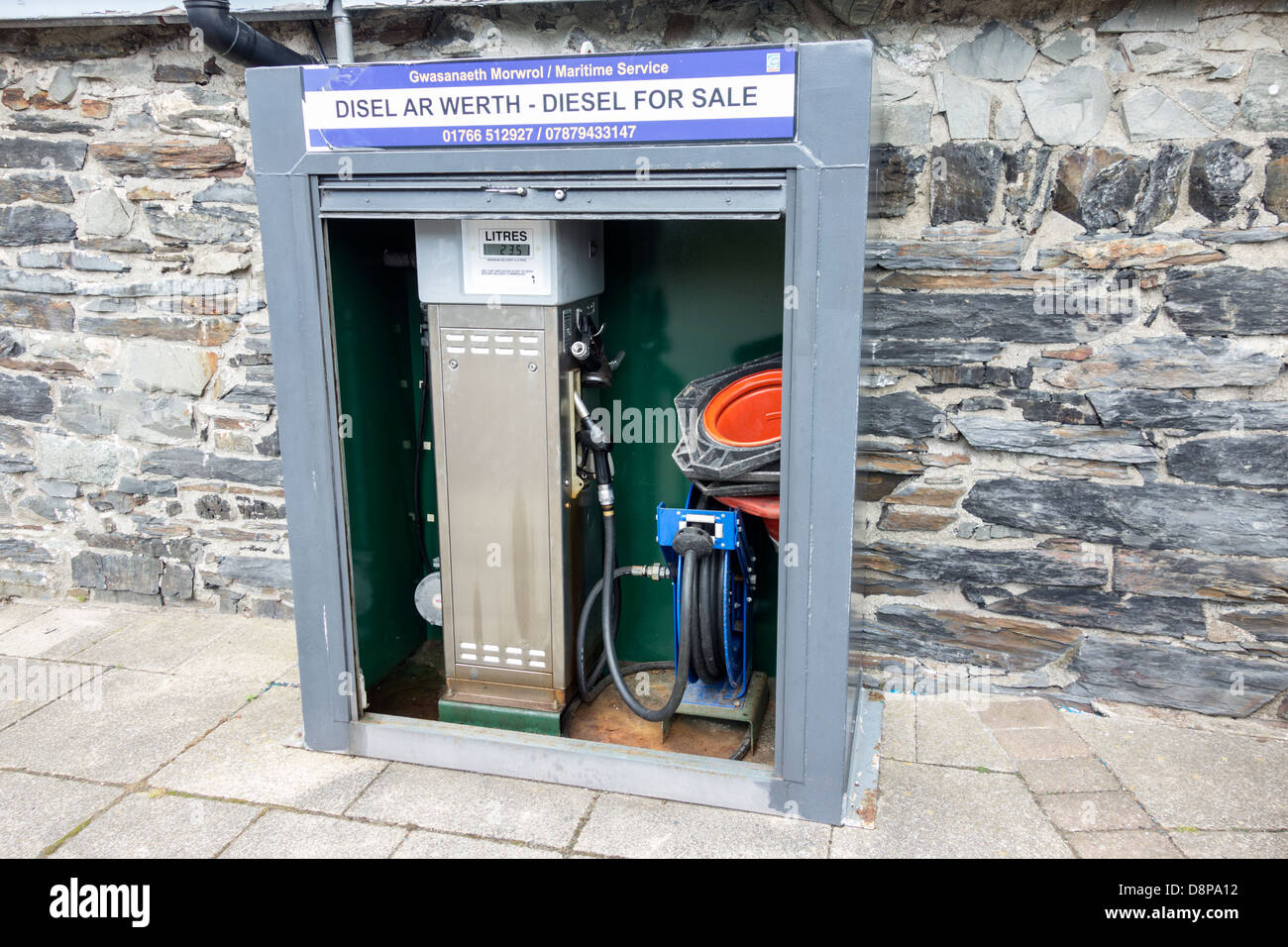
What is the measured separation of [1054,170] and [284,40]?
2787mm

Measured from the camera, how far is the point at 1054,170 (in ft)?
10.6

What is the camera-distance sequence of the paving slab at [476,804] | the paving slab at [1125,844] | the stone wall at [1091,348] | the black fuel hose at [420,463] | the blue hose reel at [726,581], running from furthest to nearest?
1. the black fuel hose at [420,463]
2. the stone wall at [1091,348]
3. the blue hose reel at [726,581]
4. the paving slab at [476,804]
5. the paving slab at [1125,844]

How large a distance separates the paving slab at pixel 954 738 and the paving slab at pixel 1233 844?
0.52 metres

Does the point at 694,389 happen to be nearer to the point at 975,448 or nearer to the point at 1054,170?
the point at 975,448

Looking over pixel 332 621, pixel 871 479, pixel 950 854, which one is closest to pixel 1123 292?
pixel 871 479

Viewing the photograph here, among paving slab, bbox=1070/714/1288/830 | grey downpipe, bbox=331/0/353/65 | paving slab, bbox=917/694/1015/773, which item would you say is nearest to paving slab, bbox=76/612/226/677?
grey downpipe, bbox=331/0/353/65

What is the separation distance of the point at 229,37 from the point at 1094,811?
3577mm

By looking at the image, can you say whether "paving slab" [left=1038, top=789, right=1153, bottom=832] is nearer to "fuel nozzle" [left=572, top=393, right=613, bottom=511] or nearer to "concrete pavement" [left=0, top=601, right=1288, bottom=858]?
"concrete pavement" [left=0, top=601, right=1288, bottom=858]

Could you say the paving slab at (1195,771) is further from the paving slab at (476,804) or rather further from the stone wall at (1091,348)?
the paving slab at (476,804)

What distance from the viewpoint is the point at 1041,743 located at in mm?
3322

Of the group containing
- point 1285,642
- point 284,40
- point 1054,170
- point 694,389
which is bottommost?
point 1285,642

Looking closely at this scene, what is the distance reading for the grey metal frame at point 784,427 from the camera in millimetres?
2482

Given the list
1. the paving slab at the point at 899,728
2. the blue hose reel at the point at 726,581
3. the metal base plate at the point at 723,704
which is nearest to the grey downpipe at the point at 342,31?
the blue hose reel at the point at 726,581

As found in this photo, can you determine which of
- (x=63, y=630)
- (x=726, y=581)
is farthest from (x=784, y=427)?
(x=63, y=630)
